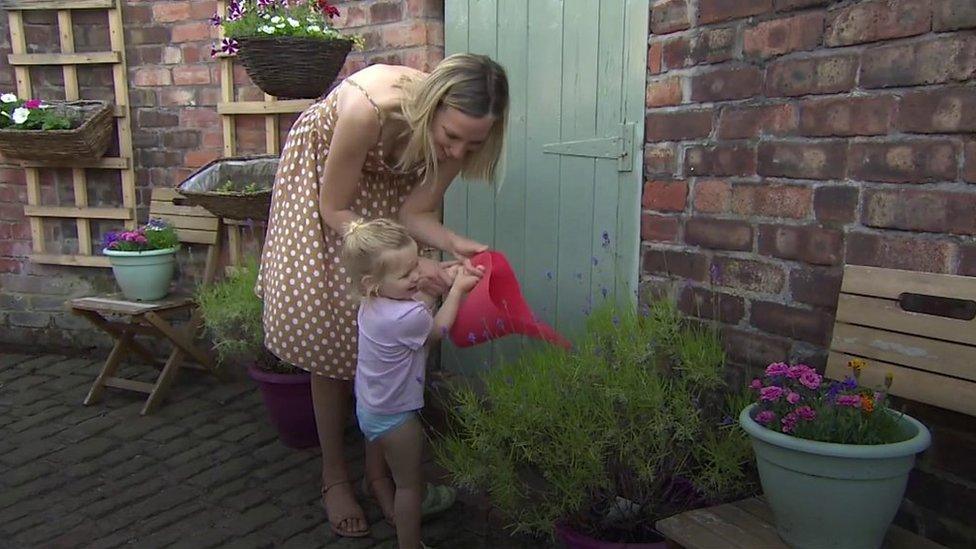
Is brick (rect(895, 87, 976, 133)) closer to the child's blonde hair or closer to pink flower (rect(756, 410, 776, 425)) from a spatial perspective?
pink flower (rect(756, 410, 776, 425))

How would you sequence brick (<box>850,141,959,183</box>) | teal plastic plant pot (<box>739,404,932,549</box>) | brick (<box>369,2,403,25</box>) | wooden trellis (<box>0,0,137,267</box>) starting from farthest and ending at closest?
wooden trellis (<box>0,0,137,267</box>), brick (<box>369,2,403,25</box>), brick (<box>850,141,959,183</box>), teal plastic plant pot (<box>739,404,932,549</box>)

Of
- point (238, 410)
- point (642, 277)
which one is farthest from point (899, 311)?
point (238, 410)

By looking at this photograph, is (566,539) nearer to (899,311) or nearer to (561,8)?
(899,311)

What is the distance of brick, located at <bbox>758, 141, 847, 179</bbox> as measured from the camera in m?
2.07

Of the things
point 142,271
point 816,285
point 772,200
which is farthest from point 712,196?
point 142,271

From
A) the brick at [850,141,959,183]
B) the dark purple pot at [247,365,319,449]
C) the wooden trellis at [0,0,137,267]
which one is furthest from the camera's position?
the wooden trellis at [0,0,137,267]

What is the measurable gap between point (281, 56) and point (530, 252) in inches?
49.3

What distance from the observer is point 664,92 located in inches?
100

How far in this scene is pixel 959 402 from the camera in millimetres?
1733

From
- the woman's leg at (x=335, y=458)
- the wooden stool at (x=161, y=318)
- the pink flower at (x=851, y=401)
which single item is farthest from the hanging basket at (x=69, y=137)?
the pink flower at (x=851, y=401)

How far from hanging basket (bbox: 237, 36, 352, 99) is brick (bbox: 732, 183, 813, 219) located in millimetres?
1749

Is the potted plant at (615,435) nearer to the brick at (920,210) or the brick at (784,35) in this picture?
the brick at (920,210)

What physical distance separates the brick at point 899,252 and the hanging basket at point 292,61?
6.95ft

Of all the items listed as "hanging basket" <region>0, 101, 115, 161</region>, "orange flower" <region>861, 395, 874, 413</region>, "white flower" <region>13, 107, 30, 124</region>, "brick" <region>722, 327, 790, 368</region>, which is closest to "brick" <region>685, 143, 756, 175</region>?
"brick" <region>722, 327, 790, 368</region>
